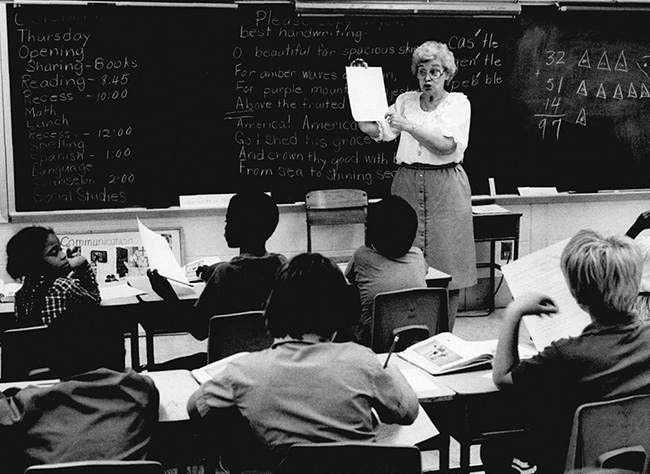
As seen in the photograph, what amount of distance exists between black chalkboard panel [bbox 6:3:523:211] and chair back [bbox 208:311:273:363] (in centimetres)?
242

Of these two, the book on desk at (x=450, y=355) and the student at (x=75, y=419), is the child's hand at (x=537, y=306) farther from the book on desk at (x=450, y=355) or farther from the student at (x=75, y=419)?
the student at (x=75, y=419)

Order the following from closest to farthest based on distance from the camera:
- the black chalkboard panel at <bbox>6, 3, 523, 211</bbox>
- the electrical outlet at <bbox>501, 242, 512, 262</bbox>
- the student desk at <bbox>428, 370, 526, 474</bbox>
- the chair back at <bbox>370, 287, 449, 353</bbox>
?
the student desk at <bbox>428, 370, 526, 474</bbox> < the chair back at <bbox>370, 287, 449, 353</bbox> < the black chalkboard panel at <bbox>6, 3, 523, 211</bbox> < the electrical outlet at <bbox>501, 242, 512, 262</bbox>

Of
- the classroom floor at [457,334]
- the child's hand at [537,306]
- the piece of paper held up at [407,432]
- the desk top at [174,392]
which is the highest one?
the child's hand at [537,306]

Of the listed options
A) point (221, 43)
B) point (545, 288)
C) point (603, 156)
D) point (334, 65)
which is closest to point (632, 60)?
point (603, 156)

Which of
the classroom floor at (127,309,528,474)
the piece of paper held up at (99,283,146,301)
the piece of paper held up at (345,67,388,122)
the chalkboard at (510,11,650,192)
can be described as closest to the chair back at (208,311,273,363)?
the piece of paper held up at (99,283,146,301)

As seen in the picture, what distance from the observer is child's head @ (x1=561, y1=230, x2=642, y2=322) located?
206cm

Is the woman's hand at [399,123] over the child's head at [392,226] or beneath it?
over

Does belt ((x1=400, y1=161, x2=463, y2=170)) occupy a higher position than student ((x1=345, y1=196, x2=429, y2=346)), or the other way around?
belt ((x1=400, y1=161, x2=463, y2=170))

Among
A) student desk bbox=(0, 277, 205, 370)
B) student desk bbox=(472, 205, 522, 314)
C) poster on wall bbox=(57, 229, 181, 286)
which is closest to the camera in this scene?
student desk bbox=(0, 277, 205, 370)

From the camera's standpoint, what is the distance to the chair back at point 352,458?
1697mm

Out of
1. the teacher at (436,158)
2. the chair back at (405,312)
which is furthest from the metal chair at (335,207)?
the chair back at (405,312)

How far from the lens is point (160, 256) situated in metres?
3.49

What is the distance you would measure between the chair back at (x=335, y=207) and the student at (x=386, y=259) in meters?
1.95

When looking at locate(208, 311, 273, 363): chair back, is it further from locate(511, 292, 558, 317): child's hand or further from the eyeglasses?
the eyeglasses
